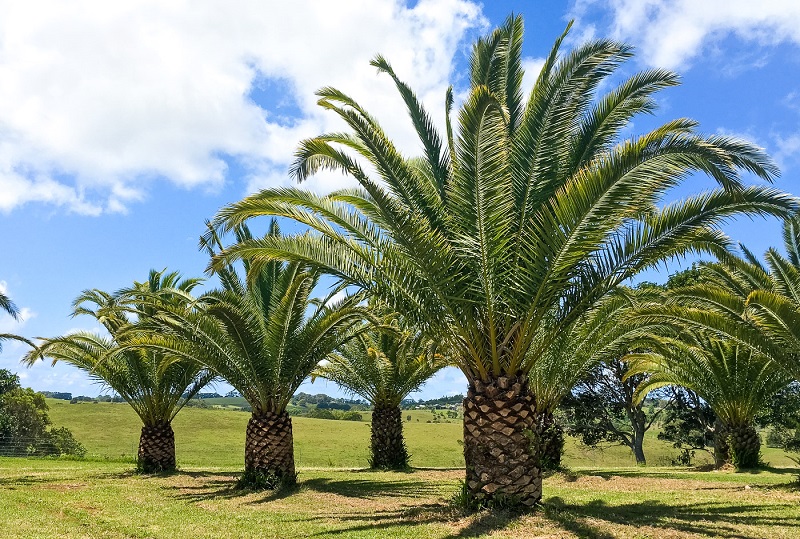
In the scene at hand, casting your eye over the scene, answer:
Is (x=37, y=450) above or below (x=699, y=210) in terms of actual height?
below

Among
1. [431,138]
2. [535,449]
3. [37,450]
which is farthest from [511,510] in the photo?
[37,450]

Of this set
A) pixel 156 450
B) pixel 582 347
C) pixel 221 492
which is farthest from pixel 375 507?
pixel 156 450

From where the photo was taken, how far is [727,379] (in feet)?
60.1

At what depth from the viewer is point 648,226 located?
29.7 feet

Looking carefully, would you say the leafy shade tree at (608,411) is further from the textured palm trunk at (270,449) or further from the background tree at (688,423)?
the textured palm trunk at (270,449)

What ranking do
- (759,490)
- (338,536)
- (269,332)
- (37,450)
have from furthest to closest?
1. (37,450)
2. (269,332)
3. (759,490)
4. (338,536)

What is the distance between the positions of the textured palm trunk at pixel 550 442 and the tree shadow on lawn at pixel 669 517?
264 inches

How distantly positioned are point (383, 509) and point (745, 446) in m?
14.0

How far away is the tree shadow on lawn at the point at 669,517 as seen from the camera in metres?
8.14

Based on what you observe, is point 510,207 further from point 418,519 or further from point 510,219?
point 418,519

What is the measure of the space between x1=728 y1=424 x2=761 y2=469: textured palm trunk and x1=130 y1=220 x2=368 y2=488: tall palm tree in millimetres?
12822

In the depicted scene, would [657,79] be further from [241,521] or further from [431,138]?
[241,521]

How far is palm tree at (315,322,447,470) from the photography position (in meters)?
20.5

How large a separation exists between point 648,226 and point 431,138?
398 centimetres
